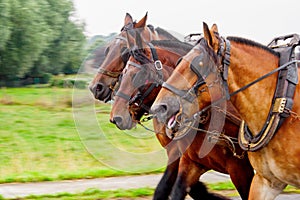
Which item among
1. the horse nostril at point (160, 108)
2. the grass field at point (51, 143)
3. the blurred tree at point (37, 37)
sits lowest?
the blurred tree at point (37, 37)

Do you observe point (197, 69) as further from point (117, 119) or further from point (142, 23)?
point (142, 23)

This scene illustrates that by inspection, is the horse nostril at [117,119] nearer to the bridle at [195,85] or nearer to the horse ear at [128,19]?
the horse ear at [128,19]

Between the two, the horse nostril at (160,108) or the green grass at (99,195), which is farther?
the green grass at (99,195)

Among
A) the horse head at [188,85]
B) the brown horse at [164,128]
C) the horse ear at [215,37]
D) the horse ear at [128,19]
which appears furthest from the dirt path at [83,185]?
the horse ear at [215,37]

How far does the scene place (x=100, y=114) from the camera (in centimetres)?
598

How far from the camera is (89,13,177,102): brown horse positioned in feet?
17.9

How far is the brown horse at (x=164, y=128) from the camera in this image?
466 centimetres

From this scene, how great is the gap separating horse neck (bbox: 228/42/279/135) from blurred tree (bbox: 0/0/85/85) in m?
19.1

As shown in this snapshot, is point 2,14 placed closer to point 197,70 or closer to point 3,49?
point 3,49

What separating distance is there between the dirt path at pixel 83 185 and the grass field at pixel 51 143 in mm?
183

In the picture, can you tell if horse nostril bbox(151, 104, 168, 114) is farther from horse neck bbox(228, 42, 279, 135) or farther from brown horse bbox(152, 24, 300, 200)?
horse neck bbox(228, 42, 279, 135)

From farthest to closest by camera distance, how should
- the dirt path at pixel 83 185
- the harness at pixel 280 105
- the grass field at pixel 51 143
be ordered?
the dirt path at pixel 83 185 < the grass field at pixel 51 143 < the harness at pixel 280 105

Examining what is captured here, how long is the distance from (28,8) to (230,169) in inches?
843

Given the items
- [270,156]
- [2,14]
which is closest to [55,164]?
[270,156]
